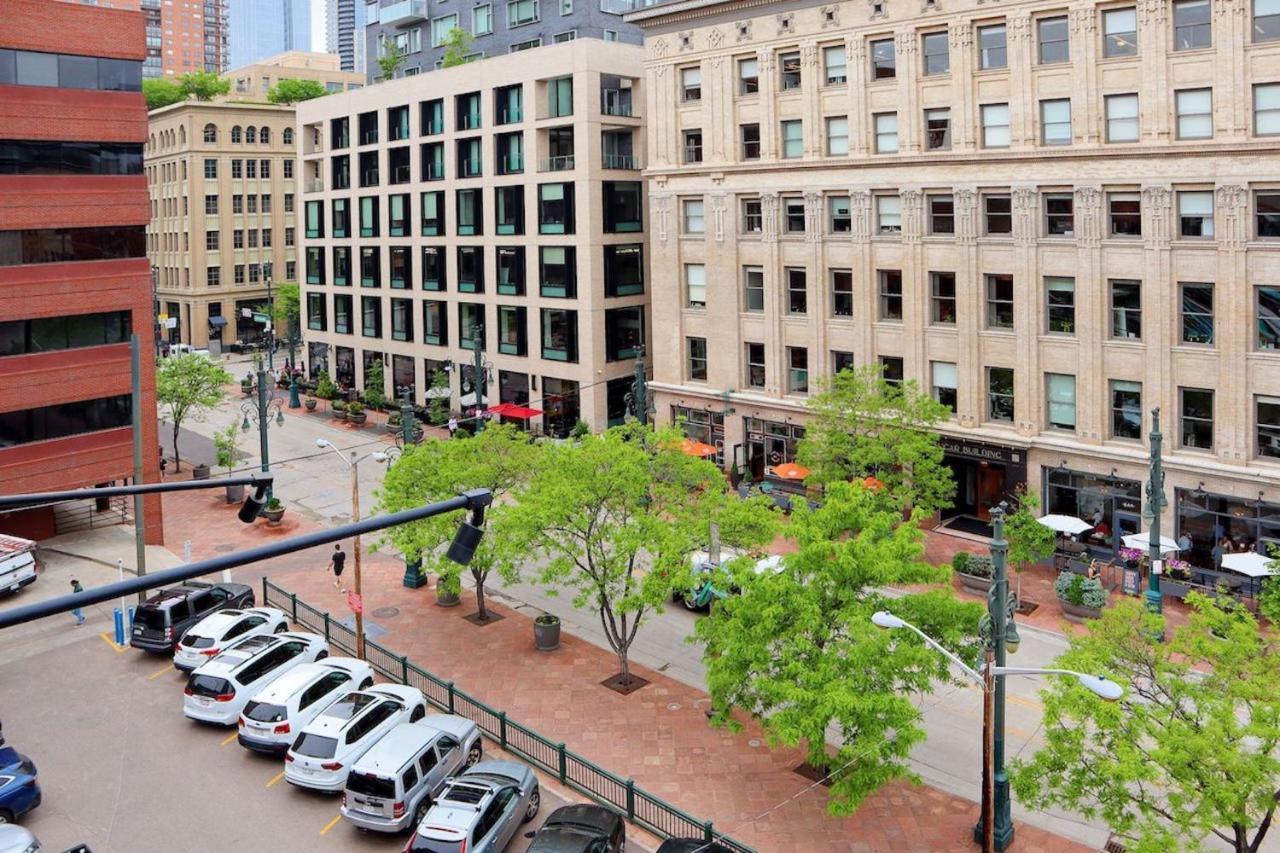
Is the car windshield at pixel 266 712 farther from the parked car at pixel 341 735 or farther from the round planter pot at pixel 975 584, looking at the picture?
the round planter pot at pixel 975 584

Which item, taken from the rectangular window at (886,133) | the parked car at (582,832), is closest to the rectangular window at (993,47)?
the rectangular window at (886,133)

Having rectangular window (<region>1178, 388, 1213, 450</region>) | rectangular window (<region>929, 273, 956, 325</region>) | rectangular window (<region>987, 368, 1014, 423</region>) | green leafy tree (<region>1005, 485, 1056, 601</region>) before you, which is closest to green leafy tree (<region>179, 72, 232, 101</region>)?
rectangular window (<region>929, 273, 956, 325</region>)

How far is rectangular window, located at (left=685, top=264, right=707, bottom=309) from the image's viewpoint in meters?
50.0

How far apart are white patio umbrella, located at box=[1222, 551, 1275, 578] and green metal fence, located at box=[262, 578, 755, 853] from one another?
1915cm

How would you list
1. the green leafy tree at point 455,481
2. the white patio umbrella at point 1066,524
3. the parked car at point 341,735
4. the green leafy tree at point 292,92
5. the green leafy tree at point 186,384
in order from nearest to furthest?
the parked car at point 341,735
the green leafy tree at point 455,481
the white patio umbrella at point 1066,524
the green leafy tree at point 186,384
the green leafy tree at point 292,92

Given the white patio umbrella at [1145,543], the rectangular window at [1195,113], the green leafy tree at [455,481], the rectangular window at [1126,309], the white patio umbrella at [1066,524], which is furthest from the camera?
the rectangular window at [1126,309]

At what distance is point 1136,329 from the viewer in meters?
36.8

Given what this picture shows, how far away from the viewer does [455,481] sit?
31.1m

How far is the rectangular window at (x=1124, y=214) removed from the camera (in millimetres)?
36375

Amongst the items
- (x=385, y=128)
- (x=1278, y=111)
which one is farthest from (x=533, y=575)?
(x=385, y=128)

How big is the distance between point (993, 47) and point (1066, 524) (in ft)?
57.3

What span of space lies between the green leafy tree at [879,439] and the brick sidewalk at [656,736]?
1198 centimetres

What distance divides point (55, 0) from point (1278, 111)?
132 ft

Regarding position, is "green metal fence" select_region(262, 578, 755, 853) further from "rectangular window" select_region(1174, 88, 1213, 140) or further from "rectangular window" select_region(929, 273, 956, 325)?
"rectangular window" select_region(1174, 88, 1213, 140)
